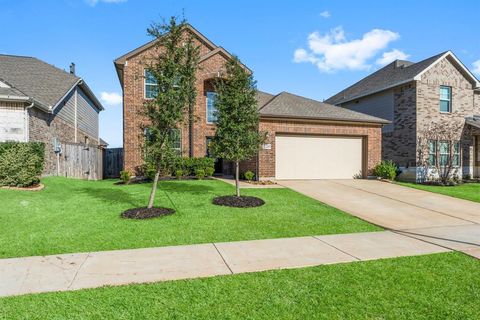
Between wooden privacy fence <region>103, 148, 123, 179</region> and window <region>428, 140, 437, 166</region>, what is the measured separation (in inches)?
779

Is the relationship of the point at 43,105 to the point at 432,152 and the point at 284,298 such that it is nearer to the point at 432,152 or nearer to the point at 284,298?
the point at 284,298

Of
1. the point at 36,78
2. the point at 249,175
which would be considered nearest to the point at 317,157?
the point at 249,175

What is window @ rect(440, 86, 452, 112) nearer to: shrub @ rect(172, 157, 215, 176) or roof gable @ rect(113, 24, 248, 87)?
roof gable @ rect(113, 24, 248, 87)

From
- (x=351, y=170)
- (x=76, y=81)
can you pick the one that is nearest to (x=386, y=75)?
(x=351, y=170)

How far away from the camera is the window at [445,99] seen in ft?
60.3

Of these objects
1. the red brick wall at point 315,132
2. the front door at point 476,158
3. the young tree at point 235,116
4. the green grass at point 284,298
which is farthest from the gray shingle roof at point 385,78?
the green grass at point 284,298

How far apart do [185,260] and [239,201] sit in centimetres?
459

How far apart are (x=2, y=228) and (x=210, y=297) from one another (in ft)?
18.4

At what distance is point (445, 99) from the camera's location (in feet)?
60.7

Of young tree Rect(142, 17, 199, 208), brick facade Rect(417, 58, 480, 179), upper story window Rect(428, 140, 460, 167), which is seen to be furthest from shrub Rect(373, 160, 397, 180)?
young tree Rect(142, 17, 199, 208)

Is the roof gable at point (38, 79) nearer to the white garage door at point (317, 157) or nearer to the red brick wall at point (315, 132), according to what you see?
the red brick wall at point (315, 132)

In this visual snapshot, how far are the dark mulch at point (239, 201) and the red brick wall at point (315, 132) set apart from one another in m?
4.21

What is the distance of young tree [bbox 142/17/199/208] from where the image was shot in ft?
24.7

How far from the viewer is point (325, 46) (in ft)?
56.6
